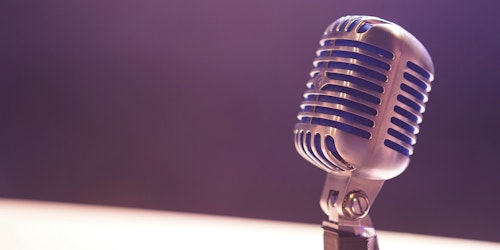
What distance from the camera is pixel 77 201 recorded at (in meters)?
2.87

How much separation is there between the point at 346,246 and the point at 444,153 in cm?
166

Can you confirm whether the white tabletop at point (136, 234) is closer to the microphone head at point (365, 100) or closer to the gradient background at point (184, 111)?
the microphone head at point (365, 100)

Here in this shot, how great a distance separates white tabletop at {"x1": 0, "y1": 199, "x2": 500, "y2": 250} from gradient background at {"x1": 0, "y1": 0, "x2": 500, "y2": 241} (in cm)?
73

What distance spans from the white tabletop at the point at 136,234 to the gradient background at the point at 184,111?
0.73 m

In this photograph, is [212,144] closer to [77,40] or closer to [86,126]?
[86,126]

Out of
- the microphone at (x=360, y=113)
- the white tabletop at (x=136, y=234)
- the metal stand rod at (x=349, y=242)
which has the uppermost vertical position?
the microphone at (x=360, y=113)

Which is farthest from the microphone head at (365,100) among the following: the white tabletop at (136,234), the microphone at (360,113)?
the white tabletop at (136,234)

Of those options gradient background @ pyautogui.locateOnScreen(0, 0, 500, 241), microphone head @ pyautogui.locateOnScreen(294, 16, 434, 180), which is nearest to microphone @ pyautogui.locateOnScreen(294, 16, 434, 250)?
microphone head @ pyautogui.locateOnScreen(294, 16, 434, 180)

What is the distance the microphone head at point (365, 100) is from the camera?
99 centimetres

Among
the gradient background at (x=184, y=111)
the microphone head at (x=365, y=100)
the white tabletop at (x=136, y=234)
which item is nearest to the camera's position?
the microphone head at (x=365, y=100)

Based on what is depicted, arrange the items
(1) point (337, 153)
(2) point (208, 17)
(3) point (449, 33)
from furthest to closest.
Answer: (2) point (208, 17)
(3) point (449, 33)
(1) point (337, 153)

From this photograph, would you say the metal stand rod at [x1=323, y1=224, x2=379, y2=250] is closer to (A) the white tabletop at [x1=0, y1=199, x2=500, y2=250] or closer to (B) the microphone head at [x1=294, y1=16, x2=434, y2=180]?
(B) the microphone head at [x1=294, y1=16, x2=434, y2=180]

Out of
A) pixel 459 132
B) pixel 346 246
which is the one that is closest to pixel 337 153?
pixel 346 246

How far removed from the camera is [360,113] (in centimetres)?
98
